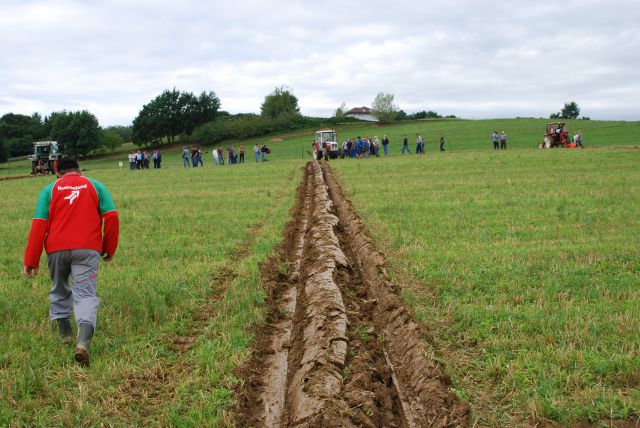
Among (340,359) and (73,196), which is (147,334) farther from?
(340,359)

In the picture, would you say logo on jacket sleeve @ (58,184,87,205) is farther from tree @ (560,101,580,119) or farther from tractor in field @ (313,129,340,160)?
tree @ (560,101,580,119)

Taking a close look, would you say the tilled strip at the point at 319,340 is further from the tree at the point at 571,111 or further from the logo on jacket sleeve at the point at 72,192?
the tree at the point at 571,111

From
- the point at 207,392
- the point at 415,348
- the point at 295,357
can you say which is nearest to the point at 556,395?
the point at 415,348

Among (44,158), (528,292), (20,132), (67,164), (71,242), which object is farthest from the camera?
(20,132)

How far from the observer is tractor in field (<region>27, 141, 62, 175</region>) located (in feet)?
121

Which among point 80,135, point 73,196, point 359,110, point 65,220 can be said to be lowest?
point 65,220

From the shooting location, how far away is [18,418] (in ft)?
11.1

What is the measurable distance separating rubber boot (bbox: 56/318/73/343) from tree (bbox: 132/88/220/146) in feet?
259

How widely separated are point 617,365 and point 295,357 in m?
2.50

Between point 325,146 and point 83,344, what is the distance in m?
32.6

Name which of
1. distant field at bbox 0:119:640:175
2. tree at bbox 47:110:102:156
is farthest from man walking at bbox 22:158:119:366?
tree at bbox 47:110:102:156

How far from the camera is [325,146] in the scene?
119 feet

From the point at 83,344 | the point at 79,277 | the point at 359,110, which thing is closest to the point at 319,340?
the point at 83,344

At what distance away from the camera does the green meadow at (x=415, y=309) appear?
3549 mm
